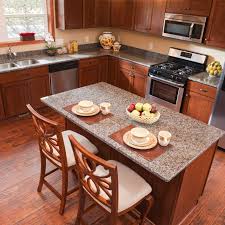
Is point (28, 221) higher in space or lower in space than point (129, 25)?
lower

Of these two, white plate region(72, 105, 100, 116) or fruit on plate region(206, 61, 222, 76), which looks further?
fruit on plate region(206, 61, 222, 76)

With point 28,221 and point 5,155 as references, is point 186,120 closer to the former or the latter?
point 28,221

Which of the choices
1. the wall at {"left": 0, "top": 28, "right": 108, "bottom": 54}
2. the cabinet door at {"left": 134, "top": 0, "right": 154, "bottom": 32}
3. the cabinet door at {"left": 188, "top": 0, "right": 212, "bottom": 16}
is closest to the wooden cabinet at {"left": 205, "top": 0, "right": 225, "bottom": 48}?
the cabinet door at {"left": 188, "top": 0, "right": 212, "bottom": 16}

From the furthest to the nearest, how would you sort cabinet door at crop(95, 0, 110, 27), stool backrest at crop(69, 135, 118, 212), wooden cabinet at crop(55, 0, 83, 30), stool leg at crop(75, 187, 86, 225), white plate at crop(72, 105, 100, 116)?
1. cabinet door at crop(95, 0, 110, 27)
2. wooden cabinet at crop(55, 0, 83, 30)
3. white plate at crop(72, 105, 100, 116)
4. stool leg at crop(75, 187, 86, 225)
5. stool backrest at crop(69, 135, 118, 212)

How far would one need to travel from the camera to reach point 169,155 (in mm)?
1743

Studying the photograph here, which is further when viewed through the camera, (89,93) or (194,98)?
(194,98)

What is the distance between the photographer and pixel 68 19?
4152 millimetres

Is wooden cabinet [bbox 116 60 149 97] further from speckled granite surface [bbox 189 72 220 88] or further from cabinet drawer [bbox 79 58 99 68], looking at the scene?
speckled granite surface [bbox 189 72 220 88]

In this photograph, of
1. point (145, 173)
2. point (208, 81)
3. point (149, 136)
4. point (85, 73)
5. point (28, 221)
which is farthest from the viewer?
point (85, 73)

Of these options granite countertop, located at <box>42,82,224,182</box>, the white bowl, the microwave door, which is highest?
the microwave door

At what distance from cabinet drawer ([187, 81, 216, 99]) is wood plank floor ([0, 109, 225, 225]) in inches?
33.7

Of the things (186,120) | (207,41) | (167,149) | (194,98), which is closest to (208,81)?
(194,98)

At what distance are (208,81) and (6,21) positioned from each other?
3.29 m

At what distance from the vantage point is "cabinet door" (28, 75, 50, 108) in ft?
12.5
